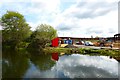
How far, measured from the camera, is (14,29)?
63250mm

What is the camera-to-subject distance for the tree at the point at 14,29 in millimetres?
62781

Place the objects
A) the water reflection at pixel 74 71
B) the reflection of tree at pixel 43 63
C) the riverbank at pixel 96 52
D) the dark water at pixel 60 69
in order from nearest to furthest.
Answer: the water reflection at pixel 74 71, the dark water at pixel 60 69, the reflection of tree at pixel 43 63, the riverbank at pixel 96 52

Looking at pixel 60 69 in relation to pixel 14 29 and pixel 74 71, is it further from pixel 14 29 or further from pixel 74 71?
pixel 14 29

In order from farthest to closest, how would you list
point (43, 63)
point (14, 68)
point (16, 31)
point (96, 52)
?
point (16, 31)
point (96, 52)
point (43, 63)
point (14, 68)

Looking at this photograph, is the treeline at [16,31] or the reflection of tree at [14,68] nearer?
the reflection of tree at [14,68]

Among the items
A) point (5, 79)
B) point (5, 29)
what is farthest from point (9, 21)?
point (5, 79)

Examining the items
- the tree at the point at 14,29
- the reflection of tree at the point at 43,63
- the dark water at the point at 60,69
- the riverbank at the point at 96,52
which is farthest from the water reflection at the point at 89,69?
the tree at the point at 14,29

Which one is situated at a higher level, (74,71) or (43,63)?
(43,63)

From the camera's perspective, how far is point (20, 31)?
62.8m

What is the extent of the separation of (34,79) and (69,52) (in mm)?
28228

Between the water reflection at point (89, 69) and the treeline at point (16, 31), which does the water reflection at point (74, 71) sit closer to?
the water reflection at point (89, 69)

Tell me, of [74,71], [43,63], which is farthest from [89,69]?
[43,63]

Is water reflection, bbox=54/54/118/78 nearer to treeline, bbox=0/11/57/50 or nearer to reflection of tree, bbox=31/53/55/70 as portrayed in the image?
reflection of tree, bbox=31/53/55/70

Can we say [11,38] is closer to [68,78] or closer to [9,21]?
[9,21]
